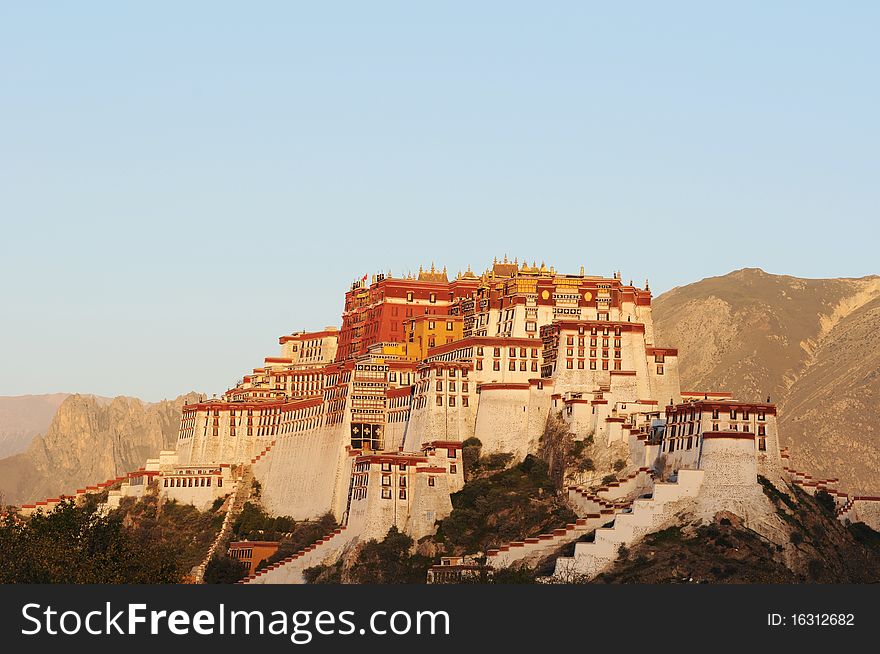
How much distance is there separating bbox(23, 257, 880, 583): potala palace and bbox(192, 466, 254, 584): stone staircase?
308 millimetres

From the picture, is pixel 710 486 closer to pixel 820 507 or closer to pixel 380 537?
pixel 820 507

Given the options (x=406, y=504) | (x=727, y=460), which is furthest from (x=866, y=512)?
(x=406, y=504)

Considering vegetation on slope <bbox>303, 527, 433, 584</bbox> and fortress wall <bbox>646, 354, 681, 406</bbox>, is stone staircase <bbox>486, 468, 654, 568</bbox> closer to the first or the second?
vegetation on slope <bbox>303, 527, 433, 584</bbox>

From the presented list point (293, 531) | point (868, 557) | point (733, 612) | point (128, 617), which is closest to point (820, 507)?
point (868, 557)

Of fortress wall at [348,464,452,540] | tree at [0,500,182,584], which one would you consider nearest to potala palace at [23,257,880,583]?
fortress wall at [348,464,452,540]

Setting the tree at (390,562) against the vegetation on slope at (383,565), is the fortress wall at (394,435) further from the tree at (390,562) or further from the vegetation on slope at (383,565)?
the tree at (390,562)

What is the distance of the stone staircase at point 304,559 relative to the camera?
169 m

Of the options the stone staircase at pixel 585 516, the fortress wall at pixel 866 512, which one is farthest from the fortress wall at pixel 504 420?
the fortress wall at pixel 866 512

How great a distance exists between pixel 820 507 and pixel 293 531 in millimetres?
49350

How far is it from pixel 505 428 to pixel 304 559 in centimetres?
2104

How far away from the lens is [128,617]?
3649 inches

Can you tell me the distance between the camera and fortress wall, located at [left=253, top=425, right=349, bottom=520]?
18125cm

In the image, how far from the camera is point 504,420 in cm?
17462

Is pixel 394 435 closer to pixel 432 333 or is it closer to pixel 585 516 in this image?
pixel 432 333
